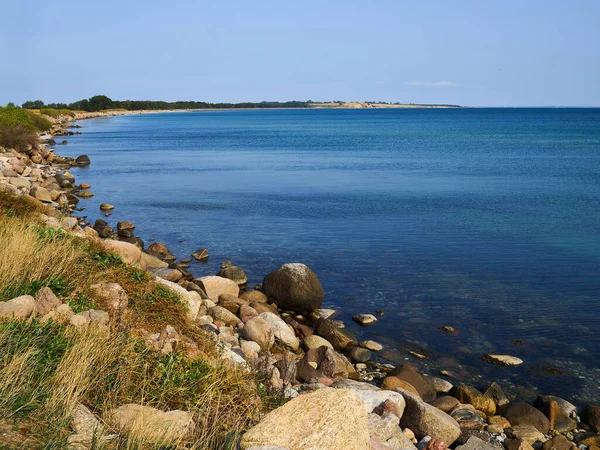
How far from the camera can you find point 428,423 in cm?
981

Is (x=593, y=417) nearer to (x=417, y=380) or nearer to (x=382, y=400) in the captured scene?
(x=417, y=380)

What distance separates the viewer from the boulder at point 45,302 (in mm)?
8698

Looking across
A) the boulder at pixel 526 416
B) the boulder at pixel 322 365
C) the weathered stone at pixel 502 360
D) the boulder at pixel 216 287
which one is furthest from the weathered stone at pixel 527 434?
the boulder at pixel 216 287

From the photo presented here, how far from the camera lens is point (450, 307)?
1683 cm

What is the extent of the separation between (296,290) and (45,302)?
874 centimetres

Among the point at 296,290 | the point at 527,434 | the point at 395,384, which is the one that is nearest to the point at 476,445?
the point at 527,434

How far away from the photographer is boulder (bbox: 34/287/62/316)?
870 cm

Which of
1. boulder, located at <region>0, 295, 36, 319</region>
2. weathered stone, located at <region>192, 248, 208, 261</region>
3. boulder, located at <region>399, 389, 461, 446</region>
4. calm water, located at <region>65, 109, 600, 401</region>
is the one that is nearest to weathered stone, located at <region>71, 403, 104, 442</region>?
boulder, located at <region>0, 295, 36, 319</region>

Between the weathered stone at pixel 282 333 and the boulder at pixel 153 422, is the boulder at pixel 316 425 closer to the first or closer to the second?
the boulder at pixel 153 422

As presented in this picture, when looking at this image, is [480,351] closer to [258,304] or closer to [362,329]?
[362,329]

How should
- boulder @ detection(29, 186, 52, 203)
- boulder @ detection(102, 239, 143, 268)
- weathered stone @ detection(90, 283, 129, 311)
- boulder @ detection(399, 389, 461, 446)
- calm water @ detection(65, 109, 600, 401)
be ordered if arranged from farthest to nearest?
boulder @ detection(29, 186, 52, 203) → calm water @ detection(65, 109, 600, 401) → boulder @ detection(102, 239, 143, 268) → weathered stone @ detection(90, 283, 129, 311) → boulder @ detection(399, 389, 461, 446)

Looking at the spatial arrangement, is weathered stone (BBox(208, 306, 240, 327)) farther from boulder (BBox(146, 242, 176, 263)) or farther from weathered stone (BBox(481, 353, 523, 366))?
boulder (BBox(146, 242, 176, 263))

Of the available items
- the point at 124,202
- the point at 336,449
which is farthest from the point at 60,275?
the point at 124,202

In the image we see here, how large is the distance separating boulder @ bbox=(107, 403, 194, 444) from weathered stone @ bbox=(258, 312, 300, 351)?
7.15 metres
